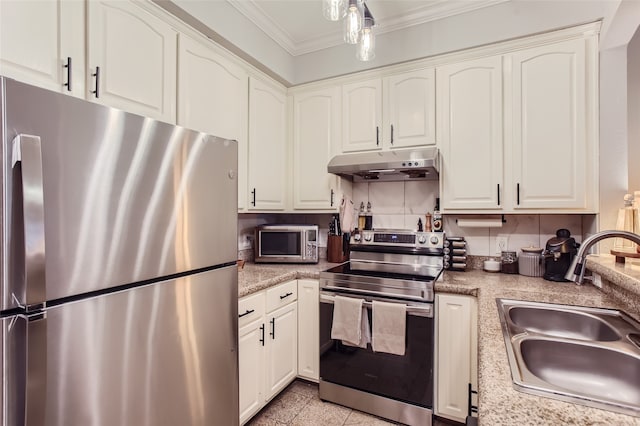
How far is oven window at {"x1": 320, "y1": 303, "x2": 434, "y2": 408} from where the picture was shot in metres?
1.88

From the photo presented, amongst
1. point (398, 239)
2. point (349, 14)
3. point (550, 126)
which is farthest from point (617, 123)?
point (349, 14)

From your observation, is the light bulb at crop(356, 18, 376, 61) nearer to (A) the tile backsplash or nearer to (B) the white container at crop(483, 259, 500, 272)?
(A) the tile backsplash

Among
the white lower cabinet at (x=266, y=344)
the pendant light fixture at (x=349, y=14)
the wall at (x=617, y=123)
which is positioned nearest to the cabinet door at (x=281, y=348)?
the white lower cabinet at (x=266, y=344)

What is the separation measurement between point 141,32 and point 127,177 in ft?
3.23

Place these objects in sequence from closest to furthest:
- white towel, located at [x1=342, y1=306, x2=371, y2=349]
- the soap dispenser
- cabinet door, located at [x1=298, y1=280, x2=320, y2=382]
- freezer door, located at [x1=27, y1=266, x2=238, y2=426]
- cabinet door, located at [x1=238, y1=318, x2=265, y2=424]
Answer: freezer door, located at [x1=27, y1=266, x2=238, y2=426] < the soap dispenser < cabinet door, located at [x1=238, y1=318, x2=265, y2=424] < white towel, located at [x1=342, y1=306, x2=371, y2=349] < cabinet door, located at [x1=298, y1=280, x2=320, y2=382]

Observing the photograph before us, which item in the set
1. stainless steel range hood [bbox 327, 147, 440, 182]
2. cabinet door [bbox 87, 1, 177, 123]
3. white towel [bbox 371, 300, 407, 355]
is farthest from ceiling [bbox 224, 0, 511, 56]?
white towel [bbox 371, 300, 407, 355]

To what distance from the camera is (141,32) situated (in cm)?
159

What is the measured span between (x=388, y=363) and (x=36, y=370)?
168cm

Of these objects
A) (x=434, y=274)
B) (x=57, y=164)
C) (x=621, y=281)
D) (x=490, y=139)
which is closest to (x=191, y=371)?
(x=57, y=164)

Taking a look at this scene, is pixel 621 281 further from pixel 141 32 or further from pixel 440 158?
pixel 141 32

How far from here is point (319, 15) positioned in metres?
2.25

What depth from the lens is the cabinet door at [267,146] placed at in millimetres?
2363

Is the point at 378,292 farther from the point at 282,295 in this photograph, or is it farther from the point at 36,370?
the point at 36,370

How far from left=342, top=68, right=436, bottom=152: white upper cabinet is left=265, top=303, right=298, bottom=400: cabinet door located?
1.31 meters
